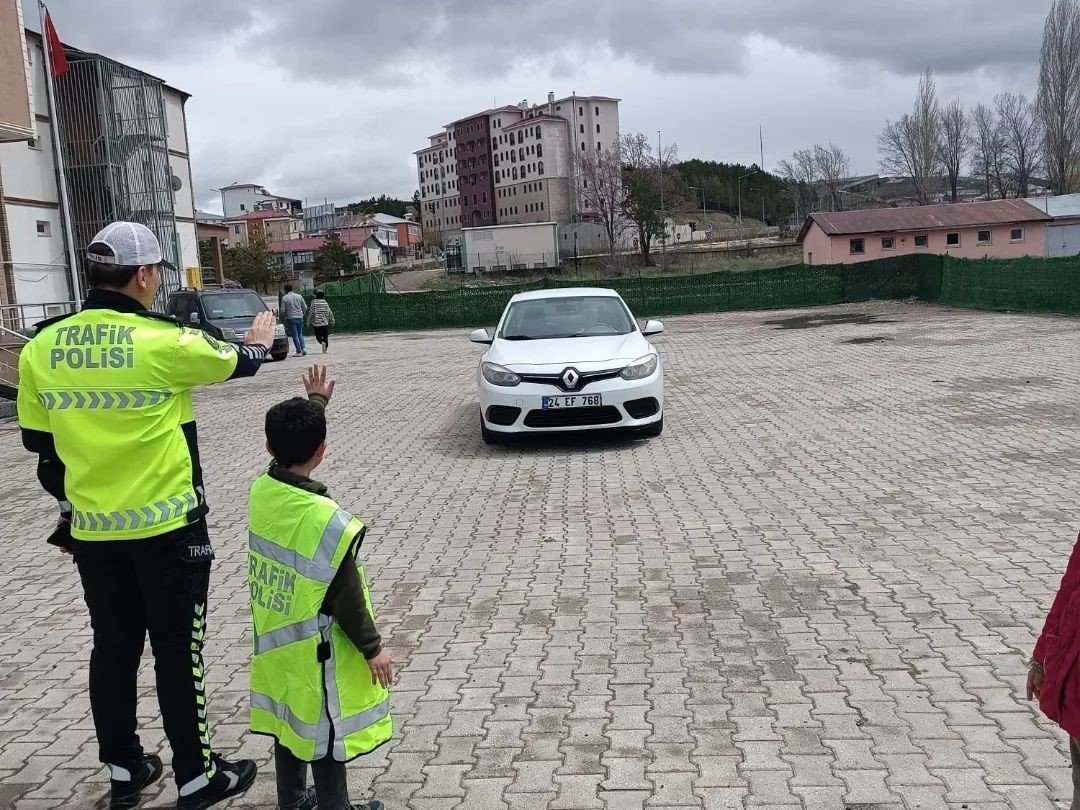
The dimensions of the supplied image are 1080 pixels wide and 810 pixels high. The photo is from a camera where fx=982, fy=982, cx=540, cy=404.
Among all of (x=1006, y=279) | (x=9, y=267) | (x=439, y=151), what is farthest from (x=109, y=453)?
(x=439, y=151)

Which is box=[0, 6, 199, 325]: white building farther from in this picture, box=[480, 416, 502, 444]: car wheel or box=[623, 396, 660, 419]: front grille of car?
box=[623, 396, 660, 419]: front grille of car

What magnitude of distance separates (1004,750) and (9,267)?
31.3 meters

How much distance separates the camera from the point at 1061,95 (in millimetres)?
69688

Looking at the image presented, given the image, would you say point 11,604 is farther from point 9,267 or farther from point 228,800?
point 9,267

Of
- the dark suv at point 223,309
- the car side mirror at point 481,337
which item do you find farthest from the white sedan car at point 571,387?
the dark suv at point 223,309

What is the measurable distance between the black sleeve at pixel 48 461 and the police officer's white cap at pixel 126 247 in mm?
617

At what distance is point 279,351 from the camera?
77.5ft

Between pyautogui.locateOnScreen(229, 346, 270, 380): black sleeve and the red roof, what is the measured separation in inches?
2527

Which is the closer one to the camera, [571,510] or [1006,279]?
[571,510]

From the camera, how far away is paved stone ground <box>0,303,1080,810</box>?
11.3ft

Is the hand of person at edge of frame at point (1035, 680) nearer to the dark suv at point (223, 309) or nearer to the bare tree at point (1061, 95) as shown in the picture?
the dark suv at point (223, 309)

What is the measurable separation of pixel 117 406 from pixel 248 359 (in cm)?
45

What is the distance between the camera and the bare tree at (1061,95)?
68.1 metres

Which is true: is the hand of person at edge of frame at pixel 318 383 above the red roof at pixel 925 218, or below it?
below
